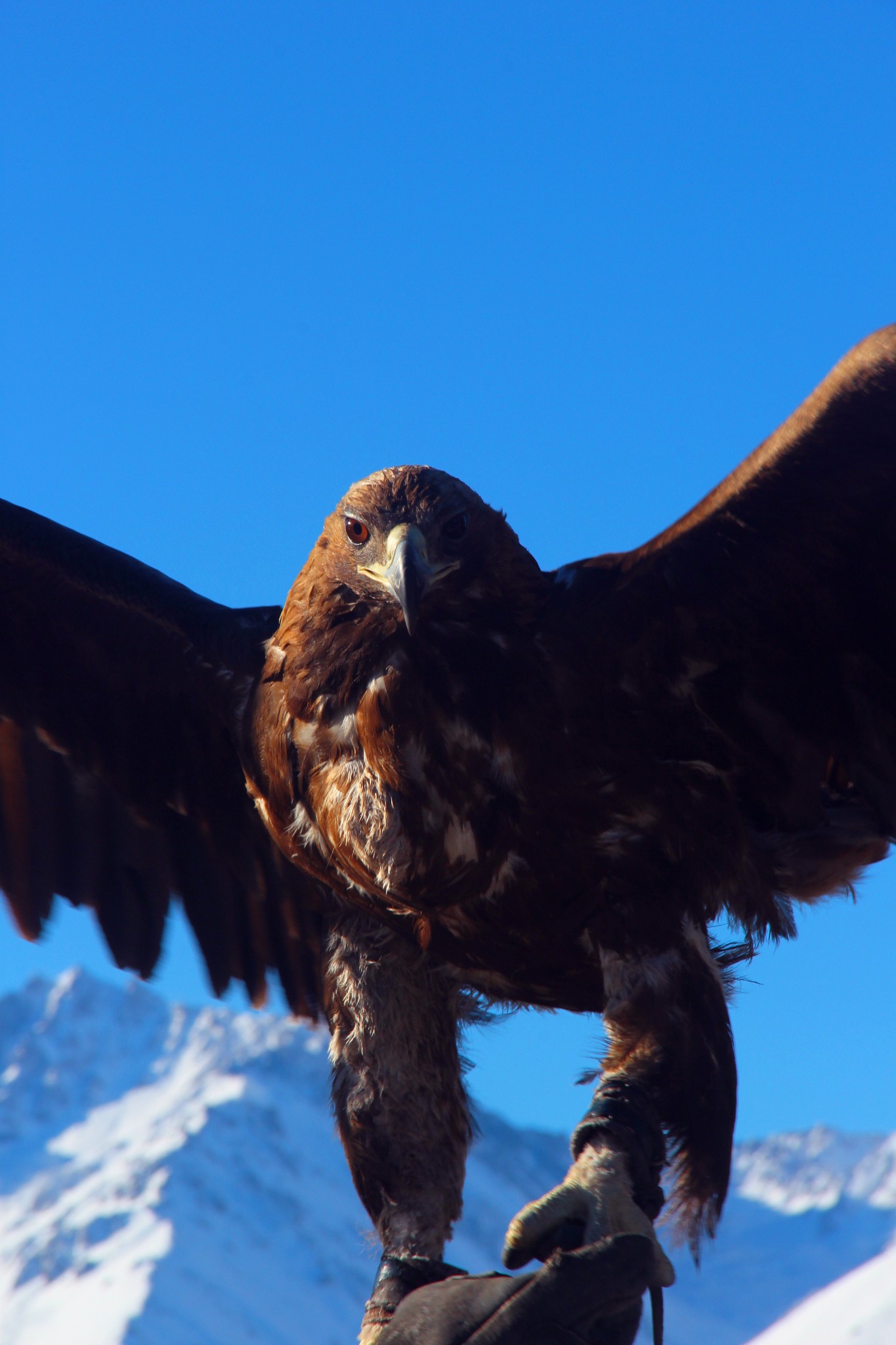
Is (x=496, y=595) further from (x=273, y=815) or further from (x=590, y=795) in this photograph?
(x=273, y=815)

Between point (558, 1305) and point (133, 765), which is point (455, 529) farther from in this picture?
point (558, 1305)

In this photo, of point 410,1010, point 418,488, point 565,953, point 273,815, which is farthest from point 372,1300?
point 418,488

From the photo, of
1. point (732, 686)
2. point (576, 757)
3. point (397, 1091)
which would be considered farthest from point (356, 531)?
point (397, 1091)

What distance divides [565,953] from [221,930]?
205cm

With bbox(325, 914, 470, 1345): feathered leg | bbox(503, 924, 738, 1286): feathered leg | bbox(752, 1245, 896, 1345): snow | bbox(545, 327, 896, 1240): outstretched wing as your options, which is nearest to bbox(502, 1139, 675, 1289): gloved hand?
bbox(503, 924, 738, 1286): feathered leg

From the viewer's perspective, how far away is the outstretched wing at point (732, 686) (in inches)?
195

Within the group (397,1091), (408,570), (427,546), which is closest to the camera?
(408,570)

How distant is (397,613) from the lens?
17.2 ft

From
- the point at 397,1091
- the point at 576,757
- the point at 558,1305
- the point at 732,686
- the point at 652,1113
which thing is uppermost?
the point at 732,686

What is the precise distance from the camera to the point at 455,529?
17.5 ft

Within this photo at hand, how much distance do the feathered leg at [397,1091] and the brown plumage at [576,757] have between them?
12 mm

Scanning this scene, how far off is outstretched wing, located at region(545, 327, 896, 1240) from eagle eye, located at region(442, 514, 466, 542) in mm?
429

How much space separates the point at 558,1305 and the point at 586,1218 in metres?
0.27

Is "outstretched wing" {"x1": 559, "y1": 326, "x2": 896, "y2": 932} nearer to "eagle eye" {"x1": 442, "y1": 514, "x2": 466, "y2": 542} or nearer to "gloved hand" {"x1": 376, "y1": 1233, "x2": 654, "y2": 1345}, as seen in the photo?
"eagle eye" {"x1": 442, "y1": 514, "x2": 466, "y2": 542}
